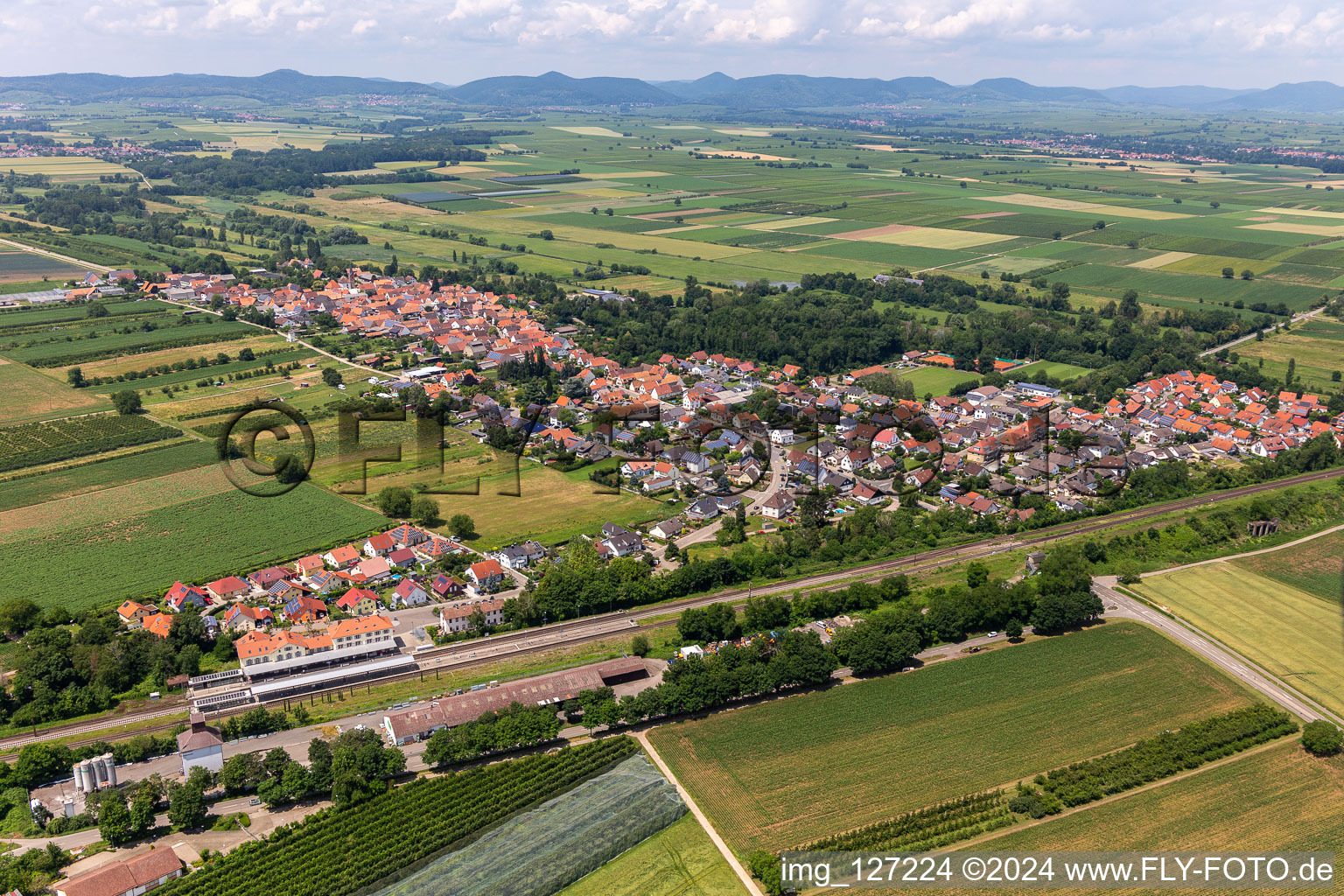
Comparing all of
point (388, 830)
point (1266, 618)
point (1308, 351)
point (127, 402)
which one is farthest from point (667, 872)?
point (1308, 351)

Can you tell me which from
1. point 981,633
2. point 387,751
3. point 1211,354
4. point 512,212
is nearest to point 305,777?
point 387,751

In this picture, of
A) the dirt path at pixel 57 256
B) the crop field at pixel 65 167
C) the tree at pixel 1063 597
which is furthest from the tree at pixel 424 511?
the crop field at pixel 65 167

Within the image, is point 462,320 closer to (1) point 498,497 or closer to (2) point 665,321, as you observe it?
(2) point 665,321

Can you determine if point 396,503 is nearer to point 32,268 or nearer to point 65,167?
point 32,268

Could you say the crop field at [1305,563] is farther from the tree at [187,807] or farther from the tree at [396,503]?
the tree at [187,807]

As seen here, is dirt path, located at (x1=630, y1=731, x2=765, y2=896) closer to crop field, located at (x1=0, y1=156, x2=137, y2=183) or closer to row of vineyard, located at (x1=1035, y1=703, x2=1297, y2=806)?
row of vineyard, located at (x1=1035, y1=703, x2=1297, y2=806)

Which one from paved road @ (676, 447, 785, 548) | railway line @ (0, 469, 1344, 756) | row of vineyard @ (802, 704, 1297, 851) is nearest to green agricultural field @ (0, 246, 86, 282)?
railway line @ (0, 469, 1344, 756)
